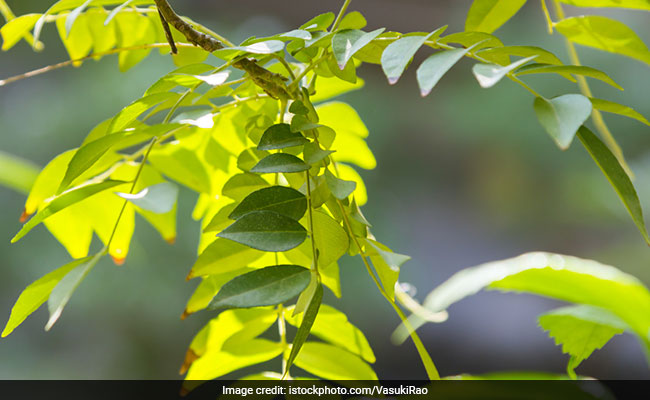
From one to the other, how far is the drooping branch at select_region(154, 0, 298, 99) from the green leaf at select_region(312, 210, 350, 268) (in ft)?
0.14

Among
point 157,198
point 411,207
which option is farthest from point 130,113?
point 411,207

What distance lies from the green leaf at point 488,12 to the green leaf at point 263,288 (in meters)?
0.11

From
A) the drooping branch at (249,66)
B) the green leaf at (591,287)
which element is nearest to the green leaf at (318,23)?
the drooping branch at (249,66)

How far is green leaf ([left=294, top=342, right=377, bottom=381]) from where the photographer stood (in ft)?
0.66

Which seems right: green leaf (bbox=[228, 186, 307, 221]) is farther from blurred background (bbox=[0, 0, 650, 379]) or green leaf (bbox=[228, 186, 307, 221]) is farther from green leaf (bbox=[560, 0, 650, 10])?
blurred background (bbox=[0, 0, 650, 379])

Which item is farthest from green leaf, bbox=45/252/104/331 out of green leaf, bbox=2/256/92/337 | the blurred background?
the blurred background

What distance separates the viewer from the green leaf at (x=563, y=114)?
4.2 inches

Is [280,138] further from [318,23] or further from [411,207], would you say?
[411,207]

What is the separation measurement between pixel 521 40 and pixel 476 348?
91 cm

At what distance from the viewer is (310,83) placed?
0.68 feet

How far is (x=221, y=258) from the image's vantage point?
175 mm

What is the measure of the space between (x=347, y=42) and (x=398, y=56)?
0.08ft

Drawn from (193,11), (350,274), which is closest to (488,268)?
(350,274)

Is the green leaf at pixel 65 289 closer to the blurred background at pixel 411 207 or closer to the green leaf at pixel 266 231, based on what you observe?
the green leaf at pixel 266 231
